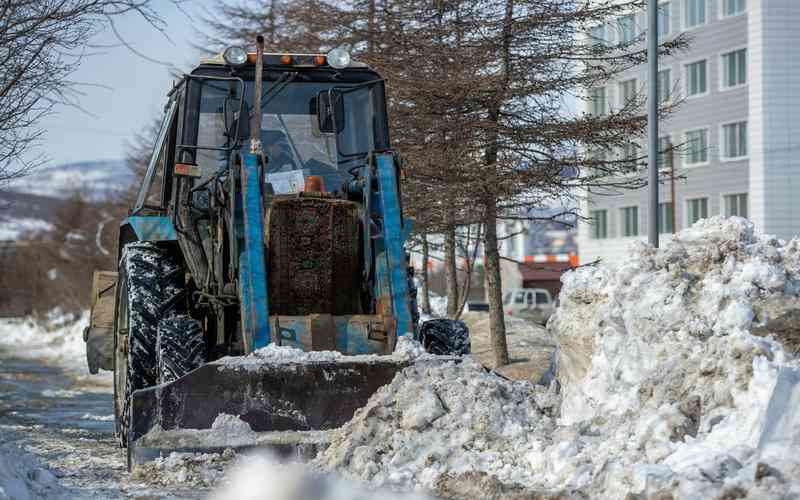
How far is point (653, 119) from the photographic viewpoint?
13219mm

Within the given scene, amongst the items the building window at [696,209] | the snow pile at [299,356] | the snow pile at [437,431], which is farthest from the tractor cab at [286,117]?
the building window at [696,209]

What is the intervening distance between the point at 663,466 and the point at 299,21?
14.5 meters

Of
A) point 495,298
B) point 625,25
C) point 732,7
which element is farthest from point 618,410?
point 732,7

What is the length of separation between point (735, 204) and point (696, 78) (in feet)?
17.1

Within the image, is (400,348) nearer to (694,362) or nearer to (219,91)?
(694,362)

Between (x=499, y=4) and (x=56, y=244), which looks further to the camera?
(x=56, y=244)

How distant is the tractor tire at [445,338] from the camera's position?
30.2ft

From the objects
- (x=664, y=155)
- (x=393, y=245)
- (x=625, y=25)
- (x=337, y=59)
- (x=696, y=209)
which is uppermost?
(x=625, y=25)

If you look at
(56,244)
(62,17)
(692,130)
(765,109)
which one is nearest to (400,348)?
(62,17)

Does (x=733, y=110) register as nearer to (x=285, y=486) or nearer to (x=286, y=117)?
(x=286, y=117)

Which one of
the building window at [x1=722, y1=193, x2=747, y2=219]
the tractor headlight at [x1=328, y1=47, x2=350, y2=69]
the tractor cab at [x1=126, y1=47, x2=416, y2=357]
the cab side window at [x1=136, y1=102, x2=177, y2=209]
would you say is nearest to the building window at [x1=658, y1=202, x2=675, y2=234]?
the building window at [x1=722, y1=193, x2=747, y2=219]

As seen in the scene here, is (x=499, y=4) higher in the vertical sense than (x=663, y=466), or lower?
higher

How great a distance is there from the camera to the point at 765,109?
43.9 metres

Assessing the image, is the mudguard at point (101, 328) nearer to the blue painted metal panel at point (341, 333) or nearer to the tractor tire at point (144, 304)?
the tractor tire at point (144, 304)
